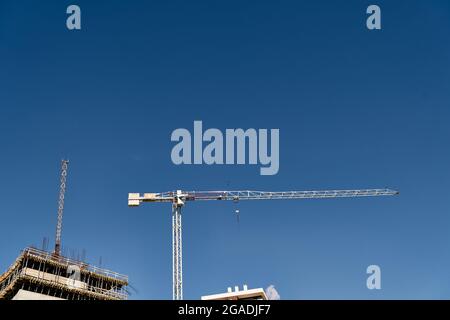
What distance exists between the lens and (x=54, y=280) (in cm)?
10012

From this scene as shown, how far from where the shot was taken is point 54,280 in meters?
100

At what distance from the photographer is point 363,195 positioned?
14775cm

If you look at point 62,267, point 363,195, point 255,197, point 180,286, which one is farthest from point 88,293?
point 363,195

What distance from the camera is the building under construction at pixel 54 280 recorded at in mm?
96500

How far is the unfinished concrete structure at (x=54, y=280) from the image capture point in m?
96.5

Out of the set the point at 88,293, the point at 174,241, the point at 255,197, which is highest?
the point at 255,197

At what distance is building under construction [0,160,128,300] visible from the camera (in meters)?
96.5

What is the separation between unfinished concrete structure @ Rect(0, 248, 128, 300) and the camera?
96500mm
